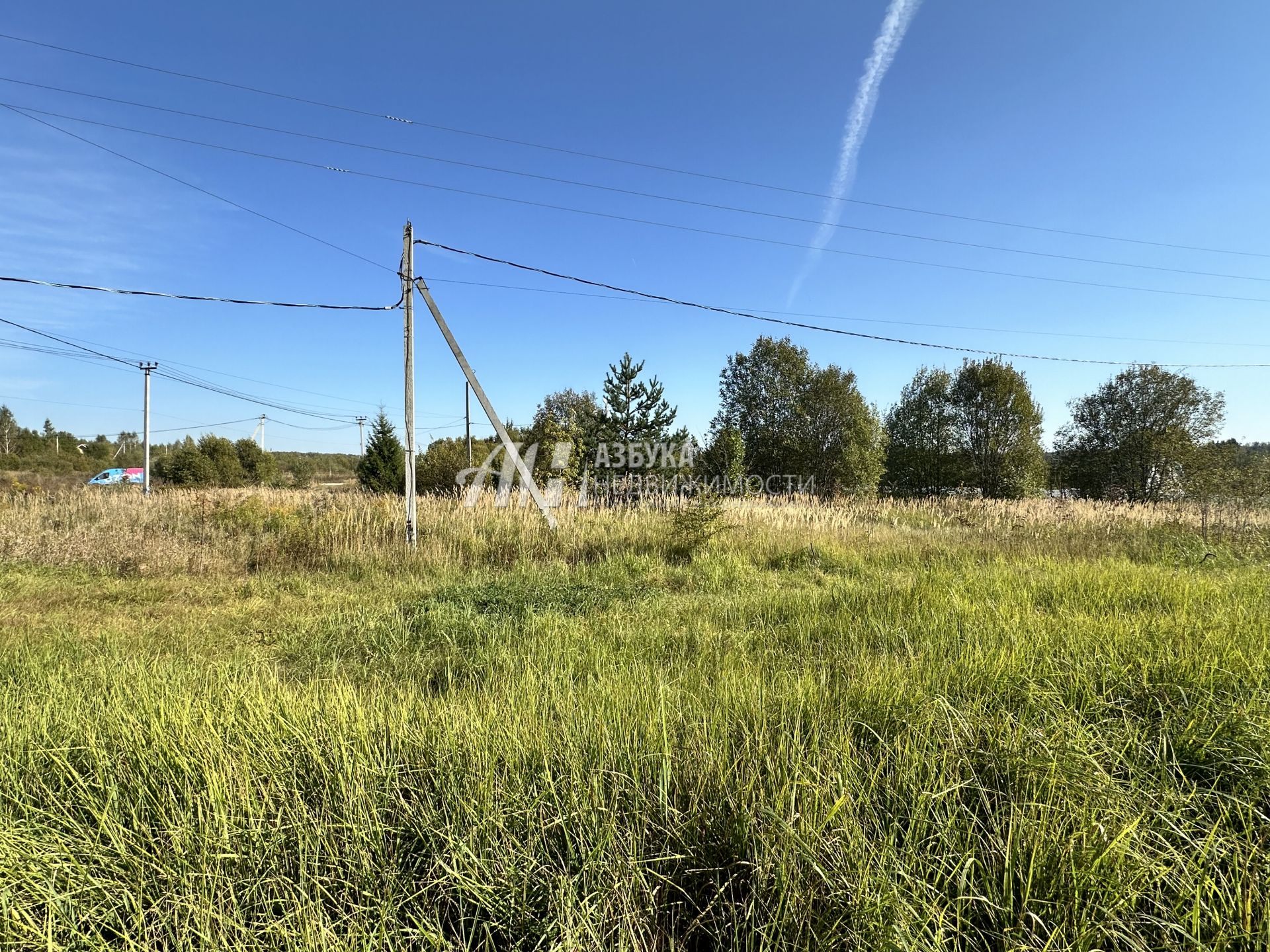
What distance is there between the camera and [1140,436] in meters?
25.9

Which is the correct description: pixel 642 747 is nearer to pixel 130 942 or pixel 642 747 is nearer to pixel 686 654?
pixel 130 942

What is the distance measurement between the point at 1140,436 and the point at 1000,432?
20.7ft

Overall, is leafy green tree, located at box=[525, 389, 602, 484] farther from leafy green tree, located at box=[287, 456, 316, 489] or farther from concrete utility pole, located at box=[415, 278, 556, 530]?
leafy green tree, located at box=[287, 456, 316, 489]

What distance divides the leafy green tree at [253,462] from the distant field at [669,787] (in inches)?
1635

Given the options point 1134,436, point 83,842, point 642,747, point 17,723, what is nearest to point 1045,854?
point 642,747

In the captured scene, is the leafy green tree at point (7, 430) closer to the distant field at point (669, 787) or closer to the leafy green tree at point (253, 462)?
the leafy green tree at point (253, 462)

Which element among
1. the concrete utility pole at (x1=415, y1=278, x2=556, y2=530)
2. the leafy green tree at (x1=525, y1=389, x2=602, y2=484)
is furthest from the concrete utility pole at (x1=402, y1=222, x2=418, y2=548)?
the leafy green tree at (x1=525, y1=389, x2=602, y2=484)

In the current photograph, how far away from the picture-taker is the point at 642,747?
2057 mm

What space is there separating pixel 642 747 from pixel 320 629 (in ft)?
14.1

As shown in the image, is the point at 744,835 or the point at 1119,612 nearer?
the point at 744,835

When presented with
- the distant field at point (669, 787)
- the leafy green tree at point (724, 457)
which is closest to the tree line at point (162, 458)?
the leafy green tree at point (724, 457)

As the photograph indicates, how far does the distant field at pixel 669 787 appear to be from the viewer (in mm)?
1368

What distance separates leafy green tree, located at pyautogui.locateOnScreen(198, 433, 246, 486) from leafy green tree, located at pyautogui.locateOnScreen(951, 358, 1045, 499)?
47234 millimetres

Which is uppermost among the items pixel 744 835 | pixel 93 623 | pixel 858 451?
pixel 858 451
